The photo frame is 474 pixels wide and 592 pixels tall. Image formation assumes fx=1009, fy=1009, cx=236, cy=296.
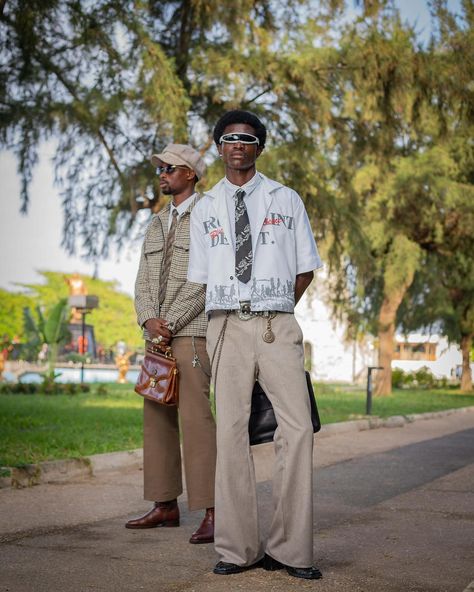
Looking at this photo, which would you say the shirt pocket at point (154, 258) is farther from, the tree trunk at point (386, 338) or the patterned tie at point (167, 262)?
the tree trunk at point (386, 338)

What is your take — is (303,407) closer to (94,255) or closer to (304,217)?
(304,217)

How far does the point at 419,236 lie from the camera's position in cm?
3123

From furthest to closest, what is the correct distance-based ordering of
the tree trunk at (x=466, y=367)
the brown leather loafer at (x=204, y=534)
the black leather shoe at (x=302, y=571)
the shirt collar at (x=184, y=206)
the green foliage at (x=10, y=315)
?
the green foliage at (x=10, y=315) < the tree trunk at (x=466, y=367) < the shirt collar at (x=184, y=206) < the brown leather loafer at (x=204, y=534) < the black leather shoe at (x=302, y=571)

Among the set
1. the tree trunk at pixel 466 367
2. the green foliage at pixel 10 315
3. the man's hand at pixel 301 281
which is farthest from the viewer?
the green foliage at pixel 10 315

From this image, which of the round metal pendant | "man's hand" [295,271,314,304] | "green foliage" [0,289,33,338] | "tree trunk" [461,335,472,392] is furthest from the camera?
"green foliage" [0,289,33,338]

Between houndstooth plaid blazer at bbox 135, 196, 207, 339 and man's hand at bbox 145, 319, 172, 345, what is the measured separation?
0.03 meters

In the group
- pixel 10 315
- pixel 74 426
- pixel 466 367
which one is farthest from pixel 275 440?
pixel 10 315

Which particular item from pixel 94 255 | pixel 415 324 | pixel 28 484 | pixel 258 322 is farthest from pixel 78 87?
pixel 415 324

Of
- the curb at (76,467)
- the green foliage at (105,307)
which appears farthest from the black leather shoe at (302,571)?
the green foliage at (105,307)

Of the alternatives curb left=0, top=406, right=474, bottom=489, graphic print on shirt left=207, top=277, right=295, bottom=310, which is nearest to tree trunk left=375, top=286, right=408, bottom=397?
curb left=0, top=406, right=474, bottom=489

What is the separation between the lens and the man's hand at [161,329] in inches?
224

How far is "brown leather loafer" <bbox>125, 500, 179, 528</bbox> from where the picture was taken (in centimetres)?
602

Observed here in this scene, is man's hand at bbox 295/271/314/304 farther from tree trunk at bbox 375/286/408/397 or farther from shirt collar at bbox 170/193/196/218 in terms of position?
tree trunk at bbox 375/286/408/397

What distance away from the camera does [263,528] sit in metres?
6.04
